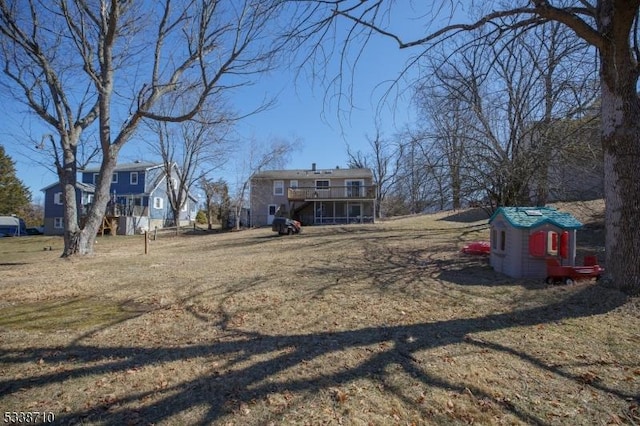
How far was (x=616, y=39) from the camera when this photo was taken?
16.3 feet

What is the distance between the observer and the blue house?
35.6m

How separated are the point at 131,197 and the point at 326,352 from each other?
39.0 m

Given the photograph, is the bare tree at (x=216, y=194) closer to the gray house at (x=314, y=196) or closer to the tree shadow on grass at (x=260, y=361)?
the gray house at (x=314, y=196)

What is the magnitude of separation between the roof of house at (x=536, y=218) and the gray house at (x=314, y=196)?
23.7 m

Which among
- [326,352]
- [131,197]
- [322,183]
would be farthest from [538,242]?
[131,197]

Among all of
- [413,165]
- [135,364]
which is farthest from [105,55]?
[135,364]

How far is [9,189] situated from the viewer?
4600 centimetres

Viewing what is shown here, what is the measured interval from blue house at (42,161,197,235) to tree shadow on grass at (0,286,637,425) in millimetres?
34426

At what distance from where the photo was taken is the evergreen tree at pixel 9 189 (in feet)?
149

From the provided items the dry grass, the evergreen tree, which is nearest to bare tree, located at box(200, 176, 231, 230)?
the evergreen tree

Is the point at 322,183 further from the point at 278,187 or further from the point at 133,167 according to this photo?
the point at 133,167

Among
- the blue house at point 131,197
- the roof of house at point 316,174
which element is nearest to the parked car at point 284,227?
the roof of house at point 316,174

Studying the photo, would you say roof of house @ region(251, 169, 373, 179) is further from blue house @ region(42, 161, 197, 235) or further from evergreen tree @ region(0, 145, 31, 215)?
evergreen tree @ region(0, 145, 31, 215)

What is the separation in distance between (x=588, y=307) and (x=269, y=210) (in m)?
32.6
